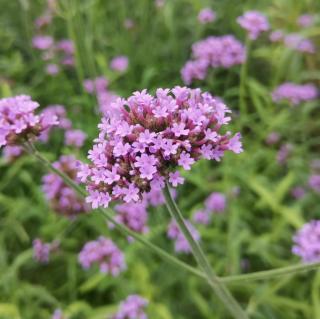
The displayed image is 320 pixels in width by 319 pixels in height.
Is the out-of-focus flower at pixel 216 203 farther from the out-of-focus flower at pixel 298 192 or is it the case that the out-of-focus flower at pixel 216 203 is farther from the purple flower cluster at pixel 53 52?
the purple flower cluster at pixel 53 52

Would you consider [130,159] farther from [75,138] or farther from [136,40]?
[136,40]

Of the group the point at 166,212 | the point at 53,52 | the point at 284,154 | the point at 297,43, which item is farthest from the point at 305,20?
the point at 166,212

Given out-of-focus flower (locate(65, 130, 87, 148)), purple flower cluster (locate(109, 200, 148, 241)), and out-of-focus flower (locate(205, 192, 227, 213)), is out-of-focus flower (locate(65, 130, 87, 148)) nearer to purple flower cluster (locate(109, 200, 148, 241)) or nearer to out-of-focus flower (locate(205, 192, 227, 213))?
purple flower cluster (locate(109, 200, 148, 241))

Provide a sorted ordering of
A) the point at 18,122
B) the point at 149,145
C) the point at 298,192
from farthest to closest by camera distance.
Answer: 1. the point at 298,192
2. the point at 18,122
3. the point at 149,145

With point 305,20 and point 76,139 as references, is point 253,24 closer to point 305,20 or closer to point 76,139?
point 76,139

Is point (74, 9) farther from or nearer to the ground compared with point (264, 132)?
farther from the ground

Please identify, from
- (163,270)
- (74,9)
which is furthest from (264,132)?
(74,9)
